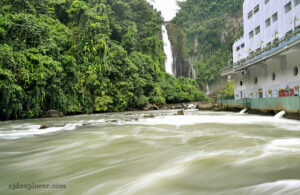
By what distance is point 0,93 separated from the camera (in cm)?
1291

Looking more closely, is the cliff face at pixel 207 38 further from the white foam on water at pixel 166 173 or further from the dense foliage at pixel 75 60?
the white foam on water at pixel 166 173

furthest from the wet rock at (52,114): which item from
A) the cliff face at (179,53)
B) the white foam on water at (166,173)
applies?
the cliff face at (179,53)

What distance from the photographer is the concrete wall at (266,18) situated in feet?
67.2

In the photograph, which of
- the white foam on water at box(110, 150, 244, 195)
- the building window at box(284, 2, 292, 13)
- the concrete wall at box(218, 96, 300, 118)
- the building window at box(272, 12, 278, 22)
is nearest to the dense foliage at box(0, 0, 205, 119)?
the white foam on water at box(110, 150, 244, 195)

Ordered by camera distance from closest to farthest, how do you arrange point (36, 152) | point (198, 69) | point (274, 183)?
point (274, 183)
point (36, 152)
point (198, 69)

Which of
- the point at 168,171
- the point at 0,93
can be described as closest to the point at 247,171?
the point at 168,171

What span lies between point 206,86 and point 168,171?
60.3 m

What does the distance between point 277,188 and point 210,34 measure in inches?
2573

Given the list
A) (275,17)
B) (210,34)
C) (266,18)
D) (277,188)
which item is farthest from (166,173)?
(210,34)

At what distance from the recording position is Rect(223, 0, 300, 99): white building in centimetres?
1628

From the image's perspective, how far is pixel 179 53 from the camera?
60.3 metres

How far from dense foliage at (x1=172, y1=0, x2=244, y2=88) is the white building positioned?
27.2 m

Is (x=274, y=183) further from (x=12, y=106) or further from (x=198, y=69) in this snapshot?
(x=198, y=69)

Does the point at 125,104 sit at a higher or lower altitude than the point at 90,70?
lower
